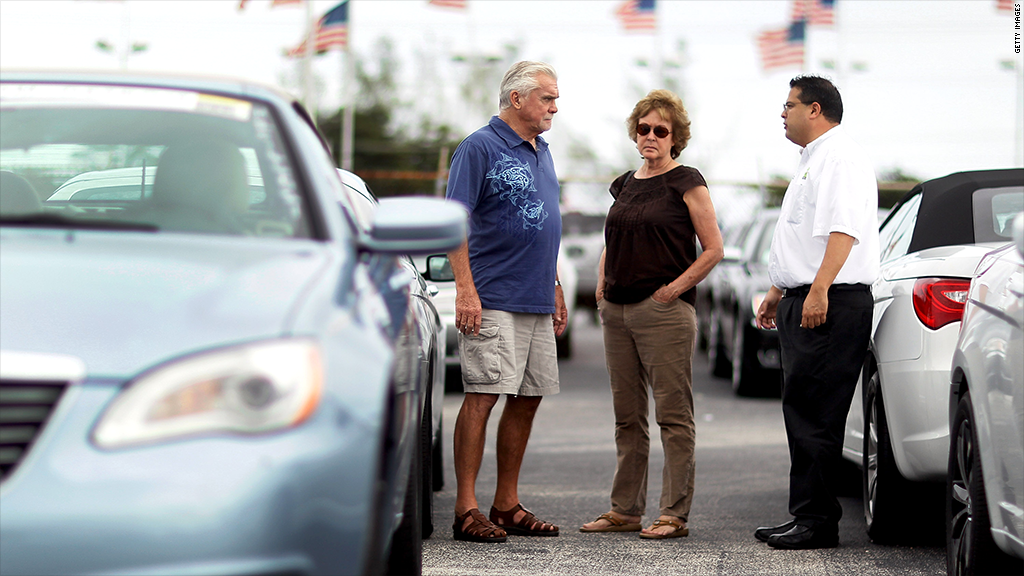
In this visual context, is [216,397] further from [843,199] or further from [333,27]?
[333,27]

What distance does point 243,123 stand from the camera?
3.33 m

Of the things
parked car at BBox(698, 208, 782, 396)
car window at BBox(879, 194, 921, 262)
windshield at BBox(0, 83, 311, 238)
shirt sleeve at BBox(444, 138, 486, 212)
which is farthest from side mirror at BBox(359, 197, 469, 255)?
parked car at BBox(698, 208, 782, 396)

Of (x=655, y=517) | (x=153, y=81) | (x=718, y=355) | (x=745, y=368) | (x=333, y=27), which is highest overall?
(x=333, y=27)

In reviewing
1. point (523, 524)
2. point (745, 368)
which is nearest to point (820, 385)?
point (523, 524)

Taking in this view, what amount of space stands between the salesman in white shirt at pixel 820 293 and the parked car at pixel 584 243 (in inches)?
504

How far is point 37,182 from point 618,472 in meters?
2.90

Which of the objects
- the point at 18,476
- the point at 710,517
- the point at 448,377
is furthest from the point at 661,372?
the point at 448,377

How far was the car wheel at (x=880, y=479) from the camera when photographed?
5.19m

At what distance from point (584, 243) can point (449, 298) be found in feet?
28.1

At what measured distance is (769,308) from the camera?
18.9 feet

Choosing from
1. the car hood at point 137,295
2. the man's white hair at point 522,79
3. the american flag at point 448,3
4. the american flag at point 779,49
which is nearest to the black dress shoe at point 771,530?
the man's white hair at point 522,79

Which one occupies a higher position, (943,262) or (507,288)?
(943,262)

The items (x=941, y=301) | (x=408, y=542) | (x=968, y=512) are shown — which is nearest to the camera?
(x=408, y=542)

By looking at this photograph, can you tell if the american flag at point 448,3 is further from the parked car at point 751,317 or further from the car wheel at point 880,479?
the car wheel at point 880,479
